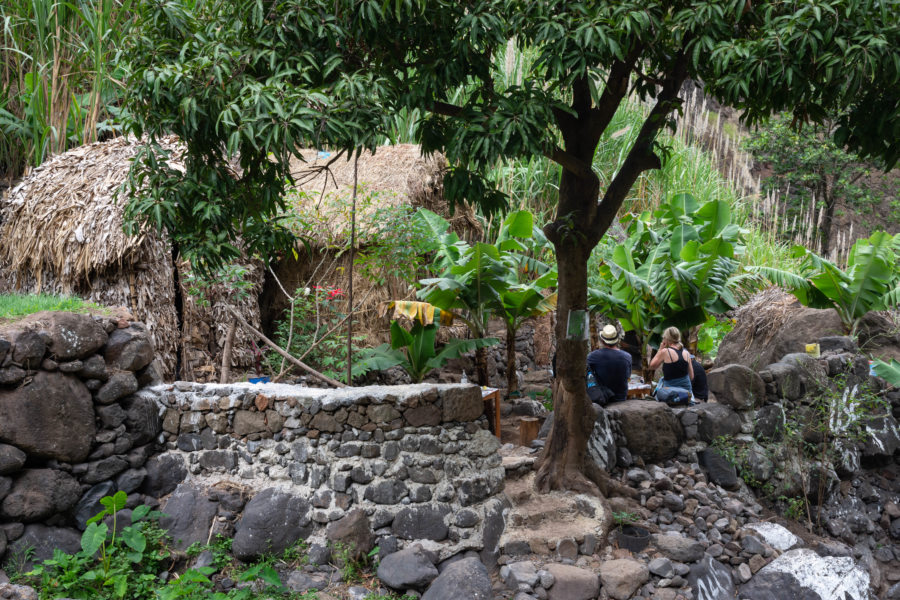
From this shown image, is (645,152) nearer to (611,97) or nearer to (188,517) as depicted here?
(611,97)

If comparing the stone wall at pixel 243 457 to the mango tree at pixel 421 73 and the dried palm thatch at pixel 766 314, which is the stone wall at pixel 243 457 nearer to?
the mango tree at pixel 421 73

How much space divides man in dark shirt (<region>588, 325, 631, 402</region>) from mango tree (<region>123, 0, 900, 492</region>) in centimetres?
283

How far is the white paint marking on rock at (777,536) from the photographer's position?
626 centimetres

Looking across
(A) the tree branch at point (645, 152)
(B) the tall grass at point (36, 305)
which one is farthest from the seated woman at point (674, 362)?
(B) the tall grass at point (36, 305)

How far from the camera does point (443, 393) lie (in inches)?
231

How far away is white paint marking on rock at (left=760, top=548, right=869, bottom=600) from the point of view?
19.0 ft

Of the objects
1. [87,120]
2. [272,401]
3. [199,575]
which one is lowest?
[199,575]

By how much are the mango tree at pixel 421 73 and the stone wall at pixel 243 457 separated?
1.62 meters

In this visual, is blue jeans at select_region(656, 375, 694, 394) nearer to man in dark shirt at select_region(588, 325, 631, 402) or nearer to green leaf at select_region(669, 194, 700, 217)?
man in dark shirt at select_region(588, 325, 631, 402)

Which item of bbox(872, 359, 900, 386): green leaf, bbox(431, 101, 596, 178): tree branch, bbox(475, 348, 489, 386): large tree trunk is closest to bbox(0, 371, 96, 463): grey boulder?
bbox(431, 101, 596, 178): tree branch

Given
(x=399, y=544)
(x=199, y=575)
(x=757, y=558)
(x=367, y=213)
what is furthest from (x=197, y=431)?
(x=757, y=558)

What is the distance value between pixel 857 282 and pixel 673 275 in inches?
116

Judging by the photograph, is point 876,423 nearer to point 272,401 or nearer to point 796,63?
point 796,63

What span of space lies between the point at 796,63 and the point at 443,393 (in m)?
3.53
